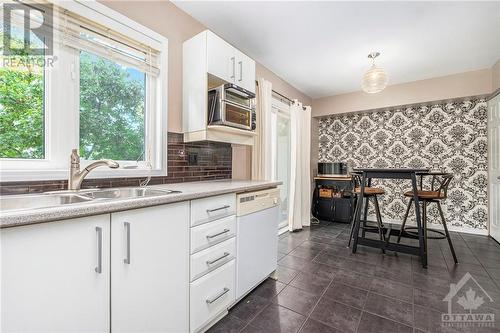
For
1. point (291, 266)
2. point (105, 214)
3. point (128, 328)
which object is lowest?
point (291, 266)

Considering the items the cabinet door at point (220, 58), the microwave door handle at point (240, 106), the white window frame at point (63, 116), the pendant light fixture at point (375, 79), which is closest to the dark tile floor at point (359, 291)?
the white window frame at point (63, 116)

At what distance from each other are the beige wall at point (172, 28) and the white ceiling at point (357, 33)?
4.2 inches

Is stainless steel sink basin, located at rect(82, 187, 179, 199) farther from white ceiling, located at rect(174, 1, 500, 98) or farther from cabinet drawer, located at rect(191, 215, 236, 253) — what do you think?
white ceiling, located at rect(174, 1, 500, 98)

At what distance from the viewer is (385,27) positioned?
90.7 inches

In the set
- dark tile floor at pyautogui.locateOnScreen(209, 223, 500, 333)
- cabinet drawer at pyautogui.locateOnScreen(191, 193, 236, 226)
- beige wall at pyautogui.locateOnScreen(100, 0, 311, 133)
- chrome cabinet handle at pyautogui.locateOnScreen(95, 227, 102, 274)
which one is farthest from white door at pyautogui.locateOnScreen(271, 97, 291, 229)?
chrome cabinet handle at pyautogui.locateOnScreen(95, 227, 102, 274)

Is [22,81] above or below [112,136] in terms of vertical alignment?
above

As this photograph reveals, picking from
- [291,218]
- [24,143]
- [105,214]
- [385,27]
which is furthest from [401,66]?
[24,143]

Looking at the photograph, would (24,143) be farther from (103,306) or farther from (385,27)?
(385,27)

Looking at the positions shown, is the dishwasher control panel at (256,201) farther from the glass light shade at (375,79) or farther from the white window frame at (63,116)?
the glass light shade at (375,79)

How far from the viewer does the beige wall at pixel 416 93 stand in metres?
3.26

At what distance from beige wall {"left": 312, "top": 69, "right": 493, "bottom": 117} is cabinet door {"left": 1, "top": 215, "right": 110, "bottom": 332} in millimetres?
4381

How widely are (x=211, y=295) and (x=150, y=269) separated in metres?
0.53

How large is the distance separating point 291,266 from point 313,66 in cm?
268

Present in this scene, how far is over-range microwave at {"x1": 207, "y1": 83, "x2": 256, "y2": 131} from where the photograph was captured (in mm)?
1929
